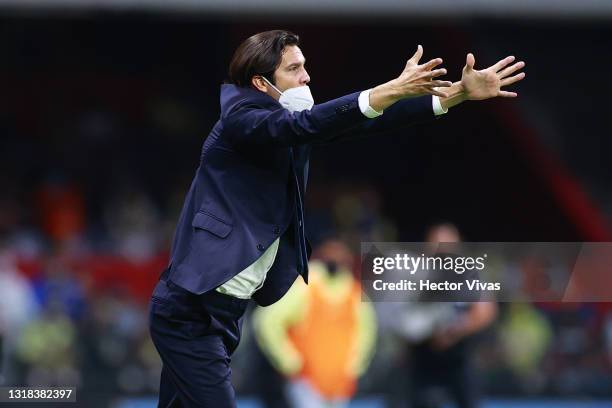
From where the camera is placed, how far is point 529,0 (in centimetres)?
1221

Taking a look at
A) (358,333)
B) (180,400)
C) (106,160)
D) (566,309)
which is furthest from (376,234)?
(180,400)

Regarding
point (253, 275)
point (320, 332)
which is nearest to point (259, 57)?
point (253, 275)

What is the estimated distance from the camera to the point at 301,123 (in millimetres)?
3771

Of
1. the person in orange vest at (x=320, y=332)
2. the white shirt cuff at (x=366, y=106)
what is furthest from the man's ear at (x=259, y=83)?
the person in orange vest at (x=320, y=332)

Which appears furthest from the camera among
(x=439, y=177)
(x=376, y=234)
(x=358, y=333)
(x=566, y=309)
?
(x=439, y=177)

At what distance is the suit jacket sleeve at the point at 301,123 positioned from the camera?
376 centimetres

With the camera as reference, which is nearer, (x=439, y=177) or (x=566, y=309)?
(x=566, y=309)

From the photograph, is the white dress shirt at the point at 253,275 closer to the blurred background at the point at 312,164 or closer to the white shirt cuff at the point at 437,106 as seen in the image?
the white shirt cuff at the point at 437,106

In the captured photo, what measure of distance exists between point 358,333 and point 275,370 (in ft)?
2.28

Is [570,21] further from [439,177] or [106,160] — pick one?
[106,160]

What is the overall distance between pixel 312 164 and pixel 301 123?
1081 cm

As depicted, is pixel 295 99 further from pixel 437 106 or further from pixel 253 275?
pixel 253 275

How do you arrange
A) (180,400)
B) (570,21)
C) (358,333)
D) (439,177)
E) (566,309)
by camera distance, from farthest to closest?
(439,177) → (570,21) → (566,309) → (358,333) → (180,400)

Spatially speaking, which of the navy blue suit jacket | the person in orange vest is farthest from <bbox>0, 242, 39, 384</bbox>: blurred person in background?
the navy blue suit jacket
